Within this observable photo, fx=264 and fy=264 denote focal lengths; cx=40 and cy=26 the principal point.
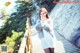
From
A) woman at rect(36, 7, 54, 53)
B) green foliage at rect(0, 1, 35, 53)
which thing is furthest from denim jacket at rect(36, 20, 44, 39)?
green foliage at rect(0, 1, 35, 53)

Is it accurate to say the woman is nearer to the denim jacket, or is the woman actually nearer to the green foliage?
the denim jacket

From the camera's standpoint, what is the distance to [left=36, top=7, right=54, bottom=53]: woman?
8.70 ft

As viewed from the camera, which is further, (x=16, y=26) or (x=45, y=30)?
(x=16, y=26)

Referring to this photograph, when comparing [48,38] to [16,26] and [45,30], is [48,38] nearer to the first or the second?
[45,30]

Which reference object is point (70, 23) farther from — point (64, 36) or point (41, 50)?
point (41, 50)

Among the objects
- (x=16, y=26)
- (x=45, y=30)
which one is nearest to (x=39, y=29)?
(x=45, y=30)

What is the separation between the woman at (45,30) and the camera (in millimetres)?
2651

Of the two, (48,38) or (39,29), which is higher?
(39,29)

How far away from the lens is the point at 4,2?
114 inches

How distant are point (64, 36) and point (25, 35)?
0.40 m

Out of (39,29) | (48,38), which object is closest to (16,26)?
(39,29)

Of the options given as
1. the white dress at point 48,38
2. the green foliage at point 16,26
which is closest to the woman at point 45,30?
the white dress at point 48,38

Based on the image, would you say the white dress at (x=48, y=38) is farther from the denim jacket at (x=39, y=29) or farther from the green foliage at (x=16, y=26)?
the green foliage at (x=16, y=26)

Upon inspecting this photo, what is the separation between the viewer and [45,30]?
2.69 meters
